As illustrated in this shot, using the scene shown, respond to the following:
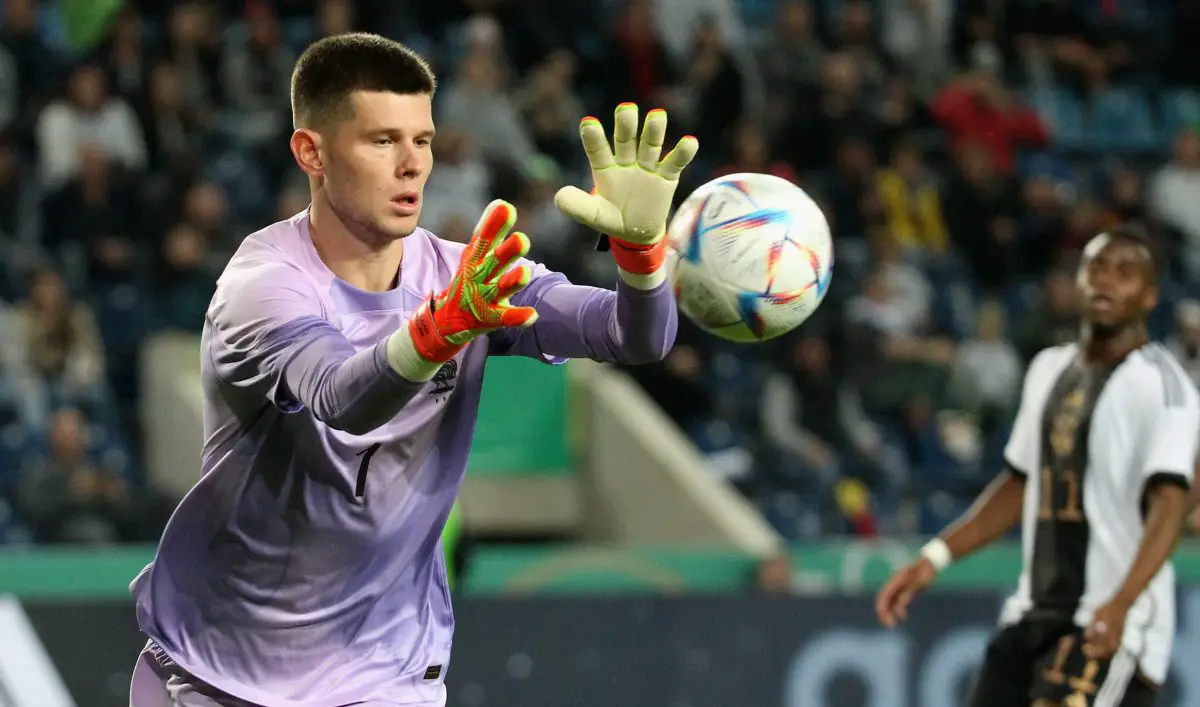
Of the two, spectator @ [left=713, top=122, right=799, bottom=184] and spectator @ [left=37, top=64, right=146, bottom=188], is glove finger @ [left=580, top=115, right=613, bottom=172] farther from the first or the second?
spectator @ [left=713, top=122, right=799, bottom=184]

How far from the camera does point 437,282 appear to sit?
13.1 ft

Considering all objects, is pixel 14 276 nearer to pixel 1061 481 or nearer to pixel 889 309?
pixel 889 309

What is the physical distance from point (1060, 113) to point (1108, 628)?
461 inches

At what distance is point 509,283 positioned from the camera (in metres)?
3.14

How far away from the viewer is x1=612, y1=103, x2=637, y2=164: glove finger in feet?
11.2

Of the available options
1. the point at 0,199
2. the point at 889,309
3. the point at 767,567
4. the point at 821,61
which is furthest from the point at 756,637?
the point at 821,61

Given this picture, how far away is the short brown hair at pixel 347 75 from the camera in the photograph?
12.1 ft

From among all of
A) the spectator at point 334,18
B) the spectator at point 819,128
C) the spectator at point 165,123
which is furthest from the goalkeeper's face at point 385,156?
the spectator at point 819,128

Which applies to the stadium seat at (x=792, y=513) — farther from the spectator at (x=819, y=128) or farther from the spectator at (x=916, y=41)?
the spectator at (x=916, y=41)

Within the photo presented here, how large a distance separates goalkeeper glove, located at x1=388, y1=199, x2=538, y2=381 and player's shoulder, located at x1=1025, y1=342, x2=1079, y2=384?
3.08m

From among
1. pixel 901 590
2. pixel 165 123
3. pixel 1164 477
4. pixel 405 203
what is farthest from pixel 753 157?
pixel 405 203

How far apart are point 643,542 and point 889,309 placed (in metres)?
2.61

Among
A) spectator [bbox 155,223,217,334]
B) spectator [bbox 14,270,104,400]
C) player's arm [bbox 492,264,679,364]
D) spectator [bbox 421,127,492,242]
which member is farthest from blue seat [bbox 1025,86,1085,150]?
player's arm [bbox 492,264,679,364]

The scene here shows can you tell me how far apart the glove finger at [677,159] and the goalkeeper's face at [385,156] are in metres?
0.53
